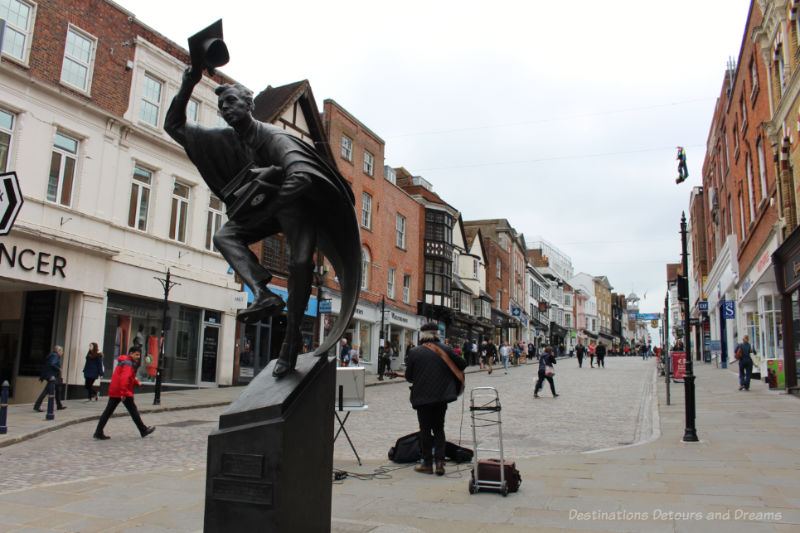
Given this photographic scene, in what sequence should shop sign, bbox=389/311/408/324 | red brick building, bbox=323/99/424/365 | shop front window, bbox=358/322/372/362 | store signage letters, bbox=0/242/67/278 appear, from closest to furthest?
store signage letters, bbox=0/242/67/278 → red brick building, bbox=323/99/424/365 → shop front window, bbox=358/322/372/362 → shop sign, bbox=389/311/408/324

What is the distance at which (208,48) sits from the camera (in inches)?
172

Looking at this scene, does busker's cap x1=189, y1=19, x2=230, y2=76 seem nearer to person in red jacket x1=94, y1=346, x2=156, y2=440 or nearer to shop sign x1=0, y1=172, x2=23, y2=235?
shop sign x1=0, y1=172, x2=23, y2=235

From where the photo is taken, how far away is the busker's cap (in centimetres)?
437

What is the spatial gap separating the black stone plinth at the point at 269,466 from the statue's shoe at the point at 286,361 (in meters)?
0.25

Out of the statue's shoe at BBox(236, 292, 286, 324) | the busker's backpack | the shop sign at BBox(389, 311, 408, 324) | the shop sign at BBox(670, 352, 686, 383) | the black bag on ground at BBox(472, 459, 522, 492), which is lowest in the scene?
the busker's backpack

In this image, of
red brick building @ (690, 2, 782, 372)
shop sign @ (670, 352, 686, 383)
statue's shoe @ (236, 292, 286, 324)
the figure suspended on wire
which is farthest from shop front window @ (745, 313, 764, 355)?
statue's shoe @ (236, 292, 286, 324)

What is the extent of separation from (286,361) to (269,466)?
0.98 metres

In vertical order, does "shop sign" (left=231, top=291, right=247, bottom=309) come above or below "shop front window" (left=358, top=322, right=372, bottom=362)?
above

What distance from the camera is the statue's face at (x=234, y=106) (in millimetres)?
4676

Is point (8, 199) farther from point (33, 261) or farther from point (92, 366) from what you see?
point (33, 261)

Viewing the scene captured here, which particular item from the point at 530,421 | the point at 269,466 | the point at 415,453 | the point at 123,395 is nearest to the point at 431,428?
the point at 415,453

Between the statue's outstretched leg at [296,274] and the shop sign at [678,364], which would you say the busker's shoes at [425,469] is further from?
the shop sign at [678,364]

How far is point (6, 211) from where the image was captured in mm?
5801

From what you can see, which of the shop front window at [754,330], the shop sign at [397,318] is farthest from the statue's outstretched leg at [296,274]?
the shop sign at [397,318]
